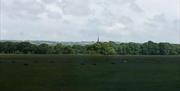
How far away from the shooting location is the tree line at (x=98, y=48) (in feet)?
436

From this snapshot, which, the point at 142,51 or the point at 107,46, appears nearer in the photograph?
the point at 107,46

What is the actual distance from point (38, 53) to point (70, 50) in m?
12.4

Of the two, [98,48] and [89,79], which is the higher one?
[98,48]

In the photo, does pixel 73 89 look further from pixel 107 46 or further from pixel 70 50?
pixel 70 50

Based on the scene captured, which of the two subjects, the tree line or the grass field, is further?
the tree line

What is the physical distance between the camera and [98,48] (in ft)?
433

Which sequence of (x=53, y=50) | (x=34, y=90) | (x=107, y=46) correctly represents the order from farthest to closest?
(x=53, y=50) → (x=107, y=46) → (x=34, y=90)

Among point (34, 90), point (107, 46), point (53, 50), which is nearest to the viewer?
point (34, 90)

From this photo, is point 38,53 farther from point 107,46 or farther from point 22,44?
point 107,46

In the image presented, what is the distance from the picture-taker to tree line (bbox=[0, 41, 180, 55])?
132750 millimetres

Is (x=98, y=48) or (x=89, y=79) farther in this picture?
(x=98, y=48)

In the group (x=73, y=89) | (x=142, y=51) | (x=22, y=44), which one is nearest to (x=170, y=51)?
(x=142, y=51)

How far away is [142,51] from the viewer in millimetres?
143000

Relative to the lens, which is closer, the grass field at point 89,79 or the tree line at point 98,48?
the grass field at point 89,79
